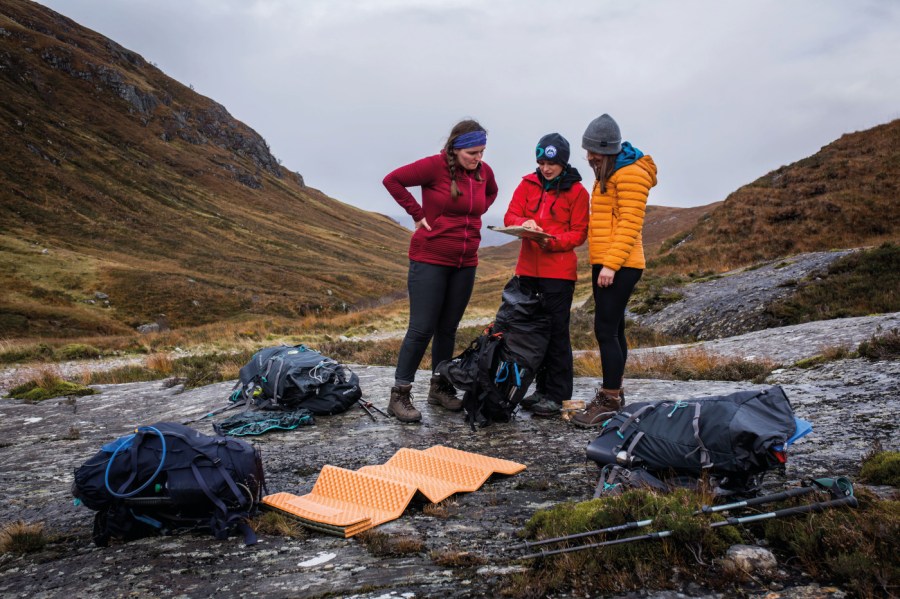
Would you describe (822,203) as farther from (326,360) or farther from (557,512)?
(557,512)

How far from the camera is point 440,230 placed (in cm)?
631

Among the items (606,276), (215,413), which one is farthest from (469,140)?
(215,413)

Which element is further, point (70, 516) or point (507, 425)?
point (507, 425)

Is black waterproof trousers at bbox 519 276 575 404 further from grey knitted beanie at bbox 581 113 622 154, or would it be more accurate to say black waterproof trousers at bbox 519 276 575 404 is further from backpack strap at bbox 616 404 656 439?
backpack strap at bbox 616 404 656 439

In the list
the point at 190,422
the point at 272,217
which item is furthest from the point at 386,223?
the point at 190,422

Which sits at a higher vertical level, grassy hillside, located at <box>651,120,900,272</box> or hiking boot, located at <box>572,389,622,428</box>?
grassy hillside, located at <box>651,120,900,272</box>

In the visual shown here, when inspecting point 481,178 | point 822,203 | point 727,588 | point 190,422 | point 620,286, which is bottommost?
point 190,422

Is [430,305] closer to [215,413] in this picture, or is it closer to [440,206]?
[440,206]

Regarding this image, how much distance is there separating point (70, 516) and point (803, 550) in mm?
4817

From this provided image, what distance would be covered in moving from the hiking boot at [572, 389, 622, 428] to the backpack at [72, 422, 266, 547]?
11.1ft

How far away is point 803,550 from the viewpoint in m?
2.72

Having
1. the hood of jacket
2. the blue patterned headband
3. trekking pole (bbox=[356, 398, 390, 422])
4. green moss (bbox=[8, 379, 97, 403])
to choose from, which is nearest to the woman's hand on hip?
the hood of jacket

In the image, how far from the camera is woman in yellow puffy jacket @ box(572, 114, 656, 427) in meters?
5.68

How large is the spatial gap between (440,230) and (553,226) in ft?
4.01
